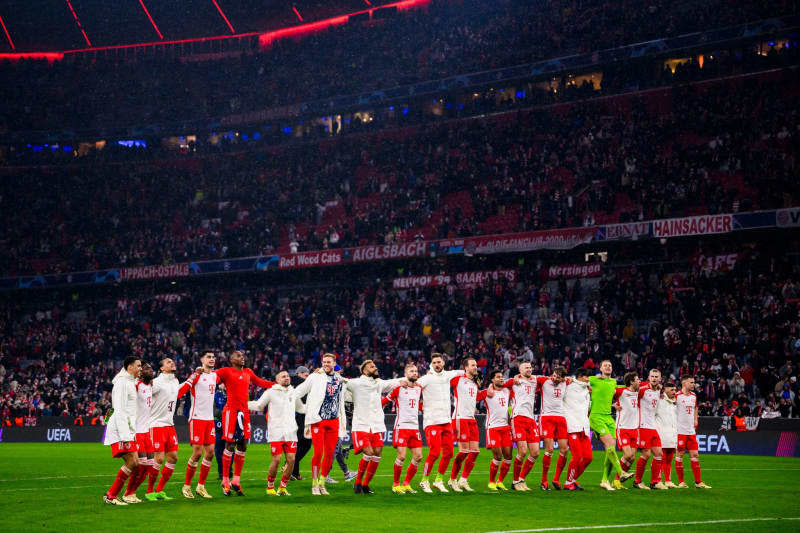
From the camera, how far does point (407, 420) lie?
17.3m

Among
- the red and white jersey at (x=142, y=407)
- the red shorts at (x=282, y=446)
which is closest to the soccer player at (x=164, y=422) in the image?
the red and white jersey at (x=142, y=407)

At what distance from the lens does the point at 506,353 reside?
36969mm

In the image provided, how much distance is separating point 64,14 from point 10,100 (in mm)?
7631

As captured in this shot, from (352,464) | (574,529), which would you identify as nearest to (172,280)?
(352,464)

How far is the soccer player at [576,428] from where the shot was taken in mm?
18344

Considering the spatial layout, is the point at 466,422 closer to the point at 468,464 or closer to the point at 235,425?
the point at 468,464

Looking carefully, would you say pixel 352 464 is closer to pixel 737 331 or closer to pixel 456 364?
A: pixel 456 364

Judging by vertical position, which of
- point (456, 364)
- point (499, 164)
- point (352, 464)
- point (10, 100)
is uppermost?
point (10, 100)

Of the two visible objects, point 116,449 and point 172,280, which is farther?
point 172,280

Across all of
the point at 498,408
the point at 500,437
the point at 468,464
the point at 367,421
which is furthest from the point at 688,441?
the point at 367,421

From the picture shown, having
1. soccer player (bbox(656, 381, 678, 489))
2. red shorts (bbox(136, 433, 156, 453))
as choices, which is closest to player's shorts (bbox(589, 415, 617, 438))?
soccer player (bbox(656, 381, 678, 489))

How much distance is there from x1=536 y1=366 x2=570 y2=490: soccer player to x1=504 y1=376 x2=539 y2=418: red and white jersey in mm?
283

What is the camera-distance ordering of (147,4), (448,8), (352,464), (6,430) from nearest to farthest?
1. (352,464)
2. (6,430)
3. (448,8)
4. (147,4)

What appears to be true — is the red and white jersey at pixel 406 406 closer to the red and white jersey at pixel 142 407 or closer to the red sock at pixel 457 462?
the red sock at pixel 457 462
